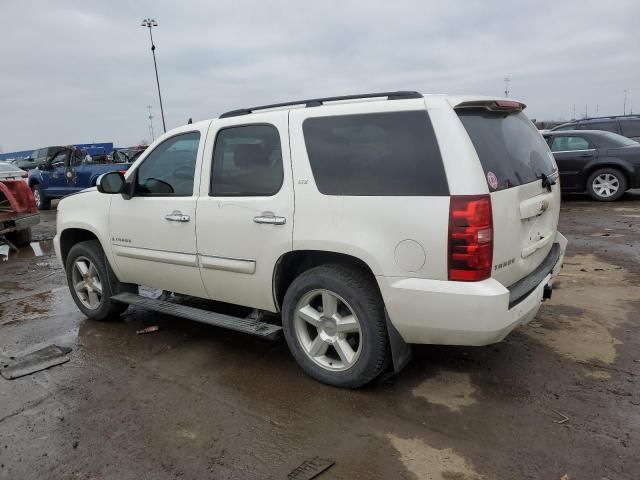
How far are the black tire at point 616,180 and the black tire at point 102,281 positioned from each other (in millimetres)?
10182

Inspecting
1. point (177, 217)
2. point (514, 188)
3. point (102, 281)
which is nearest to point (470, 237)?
point (514, 188)

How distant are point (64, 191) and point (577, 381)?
15210 millimetres

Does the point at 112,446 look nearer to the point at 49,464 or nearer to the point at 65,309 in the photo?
the point at 49,464

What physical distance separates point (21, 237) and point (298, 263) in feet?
29.2

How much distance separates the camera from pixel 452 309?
9.38 ft

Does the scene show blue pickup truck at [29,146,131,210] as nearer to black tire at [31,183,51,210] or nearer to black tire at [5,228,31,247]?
black tire at [31,183,51,210]

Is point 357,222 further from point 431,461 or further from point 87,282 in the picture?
point 87,282

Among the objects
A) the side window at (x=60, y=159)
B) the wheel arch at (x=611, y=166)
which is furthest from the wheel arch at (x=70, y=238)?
the side window at (x=60, y=159)

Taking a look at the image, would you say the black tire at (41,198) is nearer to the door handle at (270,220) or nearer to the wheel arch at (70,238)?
the wheel arch at (70,238)

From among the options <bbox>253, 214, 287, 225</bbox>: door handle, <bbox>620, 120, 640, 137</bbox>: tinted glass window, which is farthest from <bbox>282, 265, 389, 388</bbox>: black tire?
<bbox>620, 120, 640, 137</bbox>: tinted glass window

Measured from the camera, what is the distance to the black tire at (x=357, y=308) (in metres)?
3.16

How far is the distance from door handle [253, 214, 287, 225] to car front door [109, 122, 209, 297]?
666 millimetres

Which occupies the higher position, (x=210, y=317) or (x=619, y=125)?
(x=619, y=125)

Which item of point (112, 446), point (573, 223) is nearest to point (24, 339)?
point (112, 446)
